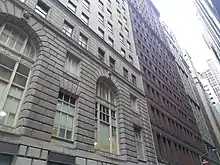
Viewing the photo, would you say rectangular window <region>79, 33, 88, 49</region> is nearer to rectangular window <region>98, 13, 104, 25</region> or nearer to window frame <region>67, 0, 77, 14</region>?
window frame <region>67, 0, 77, 14</region>

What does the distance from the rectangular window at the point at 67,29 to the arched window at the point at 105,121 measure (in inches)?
200

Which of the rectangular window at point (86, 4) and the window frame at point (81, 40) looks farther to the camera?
the rectangular window at point (86, 4)

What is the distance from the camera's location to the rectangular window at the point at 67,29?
56.3ft

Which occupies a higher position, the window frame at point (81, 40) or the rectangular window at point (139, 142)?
the window frame at point (81, 40)

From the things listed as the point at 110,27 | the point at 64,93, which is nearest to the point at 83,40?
the point at 64,93

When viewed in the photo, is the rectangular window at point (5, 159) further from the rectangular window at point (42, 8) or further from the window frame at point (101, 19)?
the window frame at point (101, 19)

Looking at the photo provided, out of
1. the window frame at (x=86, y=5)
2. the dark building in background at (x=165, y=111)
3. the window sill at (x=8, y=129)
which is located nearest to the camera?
the window sill at (x=8, y=129)

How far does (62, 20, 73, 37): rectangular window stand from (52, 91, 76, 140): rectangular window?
594 centimetres

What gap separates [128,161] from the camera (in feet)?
51.4


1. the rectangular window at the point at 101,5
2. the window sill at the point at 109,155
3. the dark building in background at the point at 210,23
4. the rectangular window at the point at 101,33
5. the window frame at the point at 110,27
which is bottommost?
the window sill at the point at 109,155

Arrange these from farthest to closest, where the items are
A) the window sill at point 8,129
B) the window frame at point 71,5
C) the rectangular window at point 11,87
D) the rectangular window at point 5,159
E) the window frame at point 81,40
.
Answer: the window frame at point 71,5
the window frame at point 81,40
the rectangular window at point 11,87
the window sill at point 8,129
the rectangular window at point 5,159

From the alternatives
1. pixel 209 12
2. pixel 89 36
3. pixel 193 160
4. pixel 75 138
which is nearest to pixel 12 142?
pixel 75 138

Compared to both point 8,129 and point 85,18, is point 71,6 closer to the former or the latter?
point 85,18

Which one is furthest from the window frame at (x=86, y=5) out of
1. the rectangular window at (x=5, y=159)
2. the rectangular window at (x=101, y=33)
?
the rectangular window at (x=5, y=159)
